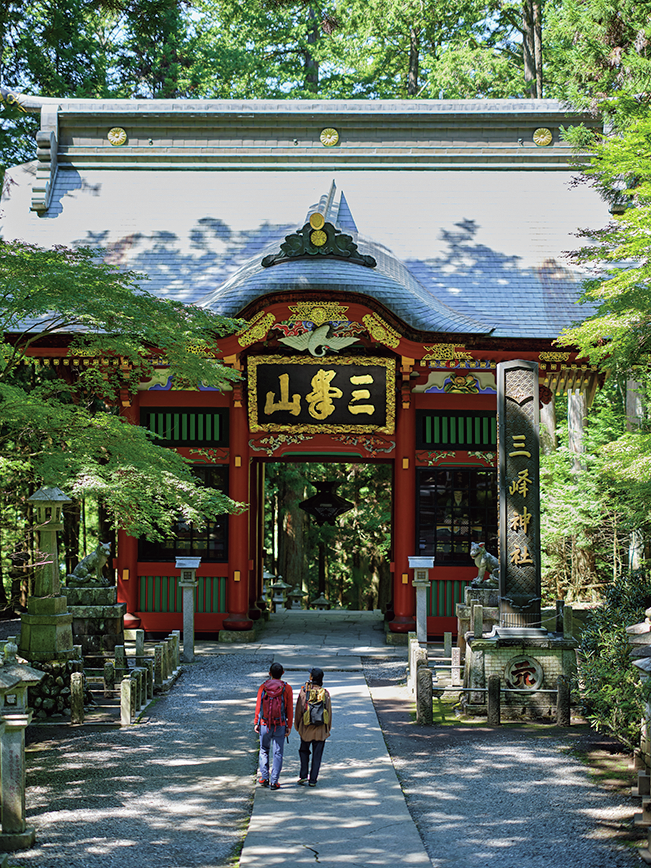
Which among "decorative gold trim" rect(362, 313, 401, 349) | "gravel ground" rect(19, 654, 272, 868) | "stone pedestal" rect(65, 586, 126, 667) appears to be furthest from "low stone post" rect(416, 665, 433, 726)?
"decorative gold trim" rect(362, 313, 401, 349)

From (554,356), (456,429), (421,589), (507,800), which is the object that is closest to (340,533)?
(456,429)

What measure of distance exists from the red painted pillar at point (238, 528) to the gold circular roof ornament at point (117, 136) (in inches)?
282

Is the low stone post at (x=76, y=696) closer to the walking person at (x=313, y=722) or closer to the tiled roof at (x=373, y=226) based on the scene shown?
the walking person at (x=313, y=722)

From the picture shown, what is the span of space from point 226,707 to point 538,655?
375cm

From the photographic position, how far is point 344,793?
7.39 metres

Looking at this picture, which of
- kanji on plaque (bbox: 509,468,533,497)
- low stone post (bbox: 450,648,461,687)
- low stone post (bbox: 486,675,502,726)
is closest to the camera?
low stone post (bbox: 486,675,502,726)

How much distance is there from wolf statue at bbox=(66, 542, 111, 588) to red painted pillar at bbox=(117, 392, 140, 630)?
6.06ft

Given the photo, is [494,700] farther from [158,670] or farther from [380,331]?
[380,331]

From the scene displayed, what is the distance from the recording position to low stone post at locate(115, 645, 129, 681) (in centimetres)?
1112

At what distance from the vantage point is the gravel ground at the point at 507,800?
622cm

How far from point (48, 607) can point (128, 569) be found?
14.7 ft

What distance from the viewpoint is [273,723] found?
7.38 m

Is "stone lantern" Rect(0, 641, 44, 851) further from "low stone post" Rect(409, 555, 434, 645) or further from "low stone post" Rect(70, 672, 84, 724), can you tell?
"low stone post" Rect(409, 555, 434, 645)

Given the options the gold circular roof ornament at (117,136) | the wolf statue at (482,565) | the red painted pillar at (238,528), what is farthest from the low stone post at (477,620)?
the gold circular roof ornament at (117,136)
